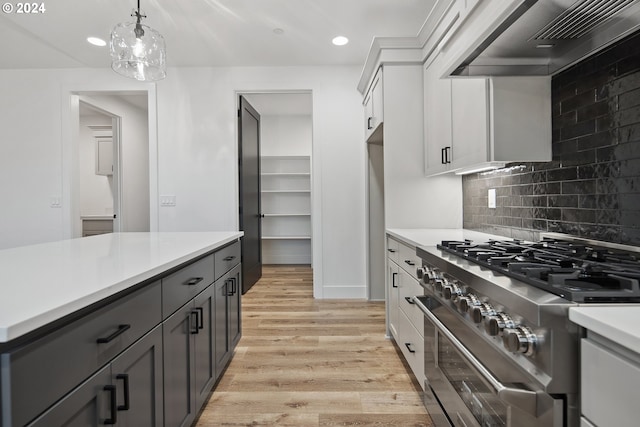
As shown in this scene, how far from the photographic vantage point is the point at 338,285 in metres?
4.07

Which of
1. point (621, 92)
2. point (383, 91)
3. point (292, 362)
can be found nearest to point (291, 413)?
point (292, 362)

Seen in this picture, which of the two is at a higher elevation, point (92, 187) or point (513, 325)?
point (92, 187)

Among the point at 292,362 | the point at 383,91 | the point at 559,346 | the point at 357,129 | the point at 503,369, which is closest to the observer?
the point at 559,346

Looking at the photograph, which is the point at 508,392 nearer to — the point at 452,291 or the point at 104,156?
the point at 452,291

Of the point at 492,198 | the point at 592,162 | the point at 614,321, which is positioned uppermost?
the point at 592,162

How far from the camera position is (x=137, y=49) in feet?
7.37

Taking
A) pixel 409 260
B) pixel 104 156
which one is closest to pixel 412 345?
pixel 409 260

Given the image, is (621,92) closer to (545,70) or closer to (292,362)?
(545,70)

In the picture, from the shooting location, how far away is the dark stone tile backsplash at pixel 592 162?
1.30 m

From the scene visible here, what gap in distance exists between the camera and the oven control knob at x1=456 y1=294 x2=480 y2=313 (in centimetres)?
111

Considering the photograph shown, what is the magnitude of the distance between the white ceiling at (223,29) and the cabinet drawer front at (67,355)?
2639mm

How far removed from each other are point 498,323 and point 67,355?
1064mm

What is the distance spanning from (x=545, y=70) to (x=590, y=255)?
948mm

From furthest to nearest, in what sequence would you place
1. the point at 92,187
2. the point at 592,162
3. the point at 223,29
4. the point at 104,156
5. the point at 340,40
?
the point at 92,187 < the point at 104,156 < the point at 340,40 < the point at 223,29 < the point at 592,162
